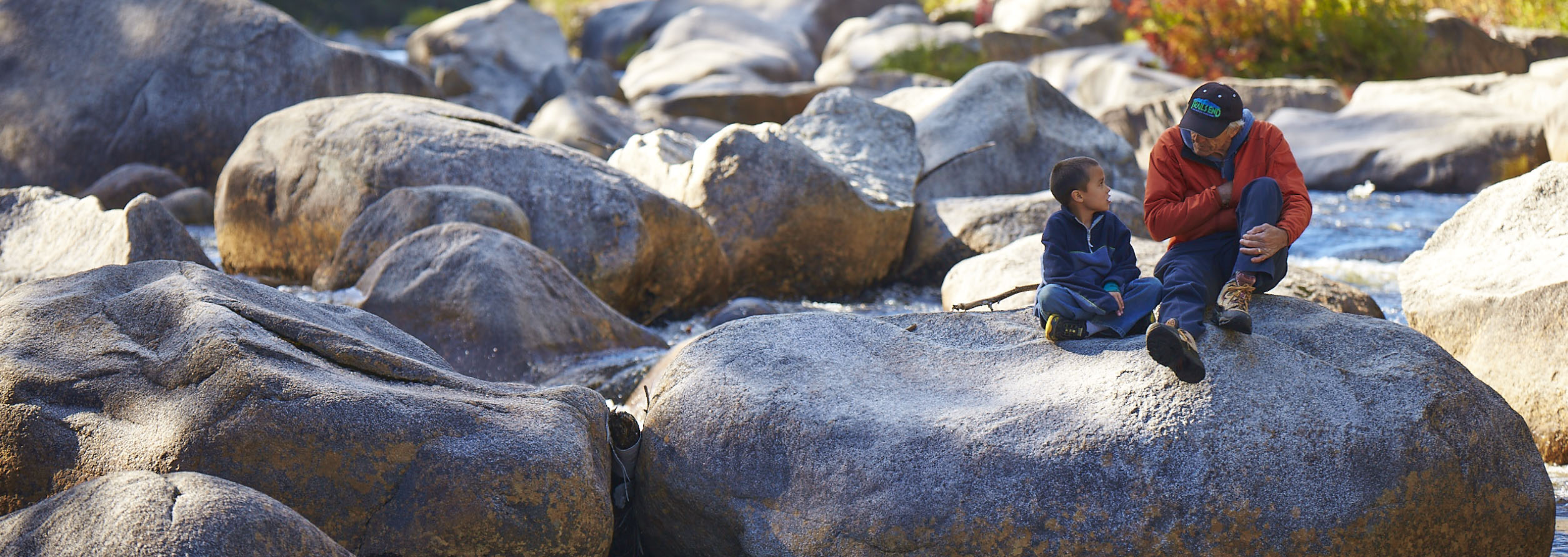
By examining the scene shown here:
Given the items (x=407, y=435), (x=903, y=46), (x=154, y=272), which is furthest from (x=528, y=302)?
→ (x=903, y=46)

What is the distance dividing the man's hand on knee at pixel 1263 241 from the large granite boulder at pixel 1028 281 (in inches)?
68.5

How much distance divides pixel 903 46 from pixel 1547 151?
1124cm

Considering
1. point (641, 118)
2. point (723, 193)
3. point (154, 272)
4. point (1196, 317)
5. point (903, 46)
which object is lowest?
point (903, 46)

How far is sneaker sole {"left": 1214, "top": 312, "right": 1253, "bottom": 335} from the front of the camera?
10.5 ft

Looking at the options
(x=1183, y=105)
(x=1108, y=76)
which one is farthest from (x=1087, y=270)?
(x=1108, y=76)

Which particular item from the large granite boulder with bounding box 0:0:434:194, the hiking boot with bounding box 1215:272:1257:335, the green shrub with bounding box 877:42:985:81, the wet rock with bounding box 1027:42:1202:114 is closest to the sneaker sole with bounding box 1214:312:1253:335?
the hiking boot with bounding box 1215:272:1257:335

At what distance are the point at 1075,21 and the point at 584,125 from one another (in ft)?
45.8

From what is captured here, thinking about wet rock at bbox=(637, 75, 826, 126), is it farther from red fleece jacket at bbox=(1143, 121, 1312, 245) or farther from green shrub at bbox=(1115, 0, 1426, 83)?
red fleece jacket at bbox=(1143, 121, 1312, 245)

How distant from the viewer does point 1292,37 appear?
16.6 meters

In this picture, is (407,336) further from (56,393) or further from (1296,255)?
(1296,255)

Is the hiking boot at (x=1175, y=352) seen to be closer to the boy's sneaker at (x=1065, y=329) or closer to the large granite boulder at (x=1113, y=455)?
the large granite boulder at (x=1113, y=455)

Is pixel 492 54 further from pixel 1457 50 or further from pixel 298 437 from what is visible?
pixel 298 437

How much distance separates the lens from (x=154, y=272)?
145 inches

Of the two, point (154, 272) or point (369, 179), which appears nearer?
point (154, 272)
